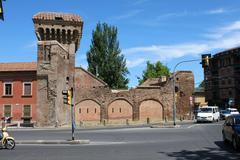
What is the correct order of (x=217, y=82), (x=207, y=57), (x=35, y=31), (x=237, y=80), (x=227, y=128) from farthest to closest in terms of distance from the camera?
(x=217, y=82) → (x=237, y=80) → (x=35, y=31) → (x=207, y=57) → (x=227, y=128)

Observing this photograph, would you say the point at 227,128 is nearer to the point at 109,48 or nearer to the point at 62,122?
the point at 62,122

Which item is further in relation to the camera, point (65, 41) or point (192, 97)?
point (192, 97)

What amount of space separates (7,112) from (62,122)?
860cm

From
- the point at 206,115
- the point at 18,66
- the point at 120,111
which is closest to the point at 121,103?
the point at 120,111

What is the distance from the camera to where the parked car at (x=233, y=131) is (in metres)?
18.2

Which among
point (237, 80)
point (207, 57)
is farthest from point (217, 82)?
point (207, 57)

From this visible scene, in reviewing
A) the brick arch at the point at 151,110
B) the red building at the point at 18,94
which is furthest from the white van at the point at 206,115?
the red building at the point at 18,94

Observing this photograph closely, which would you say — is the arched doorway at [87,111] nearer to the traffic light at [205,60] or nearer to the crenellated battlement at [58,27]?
Answer: the crenellated battlement at [58,27]

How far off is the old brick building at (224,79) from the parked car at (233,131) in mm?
81059

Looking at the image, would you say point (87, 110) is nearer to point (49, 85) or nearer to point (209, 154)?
point (49, 85)

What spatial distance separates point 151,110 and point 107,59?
64.3 ft

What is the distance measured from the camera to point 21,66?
62.1 meters

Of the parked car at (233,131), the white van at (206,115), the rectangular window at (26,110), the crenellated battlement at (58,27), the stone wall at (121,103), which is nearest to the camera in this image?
the parked car at (233,131)

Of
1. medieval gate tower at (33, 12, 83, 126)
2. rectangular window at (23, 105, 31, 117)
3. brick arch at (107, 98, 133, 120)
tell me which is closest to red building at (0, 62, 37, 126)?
rectangular window at (23, 105, 31, 117)
